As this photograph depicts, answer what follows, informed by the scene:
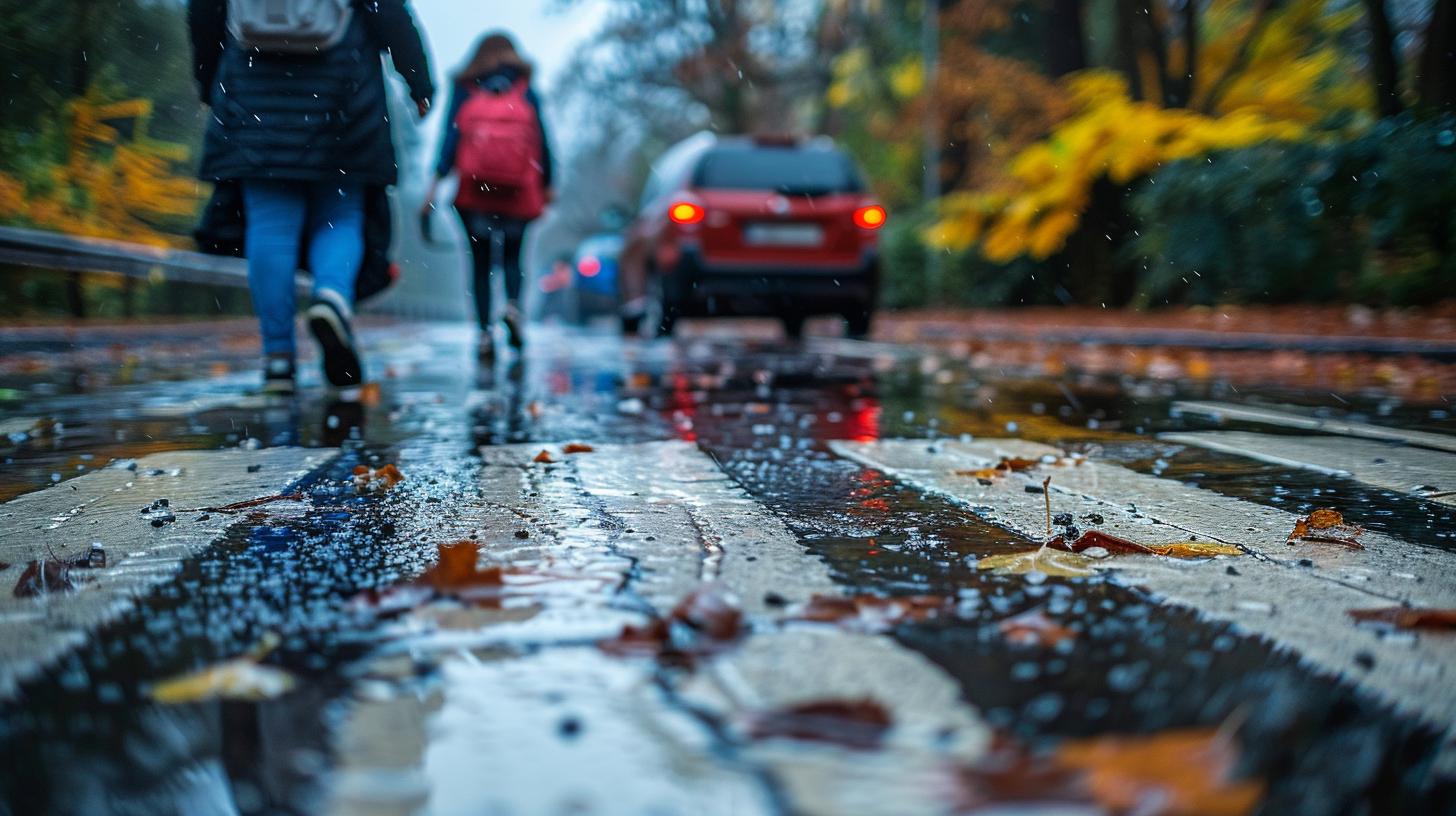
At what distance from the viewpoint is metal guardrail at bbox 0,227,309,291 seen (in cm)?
1025

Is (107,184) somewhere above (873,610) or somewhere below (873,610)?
above

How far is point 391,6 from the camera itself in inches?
243

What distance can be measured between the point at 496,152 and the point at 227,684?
A: 297 inches

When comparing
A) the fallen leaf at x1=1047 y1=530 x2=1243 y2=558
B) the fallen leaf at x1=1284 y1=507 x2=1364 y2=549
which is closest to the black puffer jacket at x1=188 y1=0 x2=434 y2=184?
the fallen leaf at x1=1047 y1=530 x2=1243 y2=558

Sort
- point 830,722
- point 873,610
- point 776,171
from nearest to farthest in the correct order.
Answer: point 830,722 → point 873,610 → point 776,171

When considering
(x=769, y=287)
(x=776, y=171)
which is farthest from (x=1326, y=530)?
(x=776, y=171)

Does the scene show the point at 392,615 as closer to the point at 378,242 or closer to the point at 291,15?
the point at 291,15

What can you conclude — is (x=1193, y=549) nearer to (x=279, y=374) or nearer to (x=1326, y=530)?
(x=1326, y=530)

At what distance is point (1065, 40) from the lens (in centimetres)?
1972

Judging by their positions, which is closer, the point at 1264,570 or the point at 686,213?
the point at 1264,570

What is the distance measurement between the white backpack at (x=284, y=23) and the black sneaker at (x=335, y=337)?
1.01 metres

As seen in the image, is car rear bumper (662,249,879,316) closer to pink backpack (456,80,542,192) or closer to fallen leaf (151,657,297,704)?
pink backpack (456,80,542,192)

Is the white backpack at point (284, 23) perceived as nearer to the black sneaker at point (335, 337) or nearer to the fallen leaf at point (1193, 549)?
the black sneaker at point (335, 337)

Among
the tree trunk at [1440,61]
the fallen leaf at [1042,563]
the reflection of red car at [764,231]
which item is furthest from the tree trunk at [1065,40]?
the fallen leaf at [1042,563]
